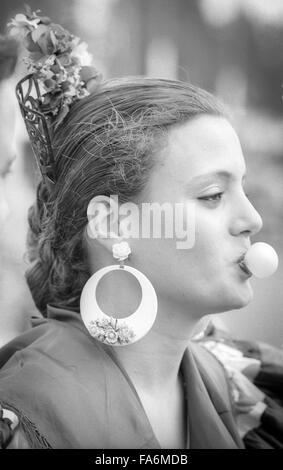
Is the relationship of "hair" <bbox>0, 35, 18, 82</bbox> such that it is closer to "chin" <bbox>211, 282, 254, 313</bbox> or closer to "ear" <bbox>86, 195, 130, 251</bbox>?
"ear" <bbox>86, 195, 130, 251</bbox>

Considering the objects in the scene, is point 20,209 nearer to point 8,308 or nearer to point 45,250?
point 45,250

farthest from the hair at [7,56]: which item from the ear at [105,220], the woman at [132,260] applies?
the ear at [105,220]

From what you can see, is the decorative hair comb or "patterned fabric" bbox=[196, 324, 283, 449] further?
"patterned fabric" bbox=[196, 324, 283, 449]

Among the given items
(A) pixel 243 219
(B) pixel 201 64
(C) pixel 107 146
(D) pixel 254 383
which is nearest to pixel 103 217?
(C) pixel 107 146

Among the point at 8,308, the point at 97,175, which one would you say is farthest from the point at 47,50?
the point at 8,308

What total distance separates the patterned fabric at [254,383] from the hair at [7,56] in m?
0.76

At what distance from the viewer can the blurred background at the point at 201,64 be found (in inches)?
49.8

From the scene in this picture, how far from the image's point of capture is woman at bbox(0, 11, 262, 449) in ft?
3.75

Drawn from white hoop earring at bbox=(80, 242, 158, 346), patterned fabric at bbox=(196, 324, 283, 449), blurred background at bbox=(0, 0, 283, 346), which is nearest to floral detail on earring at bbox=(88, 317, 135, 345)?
white hoop earring at bbox=(80, 242, 158, 346)

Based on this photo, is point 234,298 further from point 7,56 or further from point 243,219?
point 7,56

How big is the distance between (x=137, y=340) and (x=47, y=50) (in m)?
0.58

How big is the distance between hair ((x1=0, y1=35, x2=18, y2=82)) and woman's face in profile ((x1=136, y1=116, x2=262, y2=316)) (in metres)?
0.36

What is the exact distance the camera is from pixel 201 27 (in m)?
1.27
